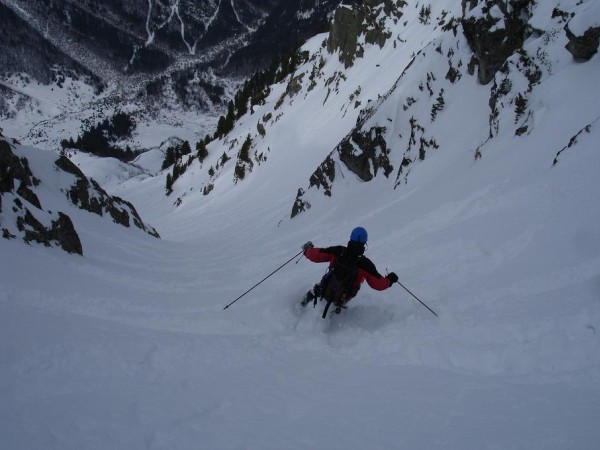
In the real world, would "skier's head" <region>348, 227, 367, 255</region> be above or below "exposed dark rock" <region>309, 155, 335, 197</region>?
below

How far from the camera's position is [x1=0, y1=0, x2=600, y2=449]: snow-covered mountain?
15.9 ft

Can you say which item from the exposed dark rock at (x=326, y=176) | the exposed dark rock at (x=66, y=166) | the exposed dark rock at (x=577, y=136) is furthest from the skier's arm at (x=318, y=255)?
the exposed dark rock at (x=66, y=166)

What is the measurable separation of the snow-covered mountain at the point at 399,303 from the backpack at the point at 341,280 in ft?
2.00

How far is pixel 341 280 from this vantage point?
27.6 ft

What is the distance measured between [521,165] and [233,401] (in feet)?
37.6

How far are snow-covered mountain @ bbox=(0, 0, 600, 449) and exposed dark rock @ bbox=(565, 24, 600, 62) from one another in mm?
48

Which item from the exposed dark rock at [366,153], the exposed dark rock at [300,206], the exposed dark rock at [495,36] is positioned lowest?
the exposed dark rock at [300,206]

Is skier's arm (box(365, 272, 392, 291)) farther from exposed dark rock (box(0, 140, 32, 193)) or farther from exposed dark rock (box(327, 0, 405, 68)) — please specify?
exposed dark rock (box(327, 0, 405, 68))

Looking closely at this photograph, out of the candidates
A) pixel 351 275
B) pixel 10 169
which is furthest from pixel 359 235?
pixel 10 169

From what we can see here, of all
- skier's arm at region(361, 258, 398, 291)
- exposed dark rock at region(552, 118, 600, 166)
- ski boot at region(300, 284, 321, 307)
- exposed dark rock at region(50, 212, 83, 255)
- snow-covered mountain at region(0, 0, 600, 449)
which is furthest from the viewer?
exposed dark rock at region(50, 212, 83, 255)

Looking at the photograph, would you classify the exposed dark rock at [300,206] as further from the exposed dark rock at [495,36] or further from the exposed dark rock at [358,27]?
the exposed dark rock at [358,27]

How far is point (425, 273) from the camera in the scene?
10.6 metres

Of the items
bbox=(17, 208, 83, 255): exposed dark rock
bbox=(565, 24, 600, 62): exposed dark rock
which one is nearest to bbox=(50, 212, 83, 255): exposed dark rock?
bbox=(17, 208, 83, 255): exposed dark rock

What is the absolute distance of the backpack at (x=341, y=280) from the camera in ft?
27.5
